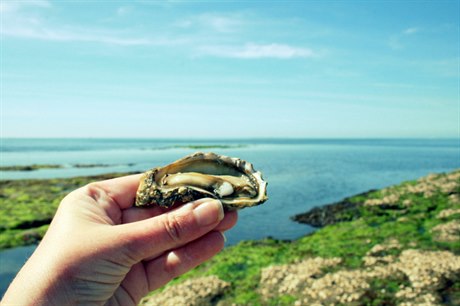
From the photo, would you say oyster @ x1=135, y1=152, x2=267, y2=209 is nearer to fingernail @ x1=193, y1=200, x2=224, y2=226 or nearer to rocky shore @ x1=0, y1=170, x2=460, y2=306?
fingernail @ x1=193, y1=200, x2=224, y2=226

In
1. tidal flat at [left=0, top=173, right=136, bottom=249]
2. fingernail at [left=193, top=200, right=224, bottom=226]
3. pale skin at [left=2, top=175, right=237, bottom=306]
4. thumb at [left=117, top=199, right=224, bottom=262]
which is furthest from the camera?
tidal flat at [left=0, top=173, right=136, bottom=249]

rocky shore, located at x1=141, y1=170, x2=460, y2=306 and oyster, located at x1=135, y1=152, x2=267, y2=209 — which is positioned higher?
oyster, located at x1=135, y1=152, x2=267, y2=209

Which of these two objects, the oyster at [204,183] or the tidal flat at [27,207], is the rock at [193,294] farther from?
the tidal flat at [27,207]

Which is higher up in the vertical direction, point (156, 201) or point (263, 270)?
point (156, 201)

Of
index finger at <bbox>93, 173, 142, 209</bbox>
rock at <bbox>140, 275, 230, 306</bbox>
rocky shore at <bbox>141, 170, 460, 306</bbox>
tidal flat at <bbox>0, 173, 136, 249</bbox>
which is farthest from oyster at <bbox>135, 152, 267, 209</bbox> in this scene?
tidal flat at <bbox>0, 173, 136, 249</bbox>

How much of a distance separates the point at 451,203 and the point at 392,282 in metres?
18.7

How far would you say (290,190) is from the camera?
45656mm

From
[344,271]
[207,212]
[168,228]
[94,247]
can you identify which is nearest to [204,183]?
[207,212]

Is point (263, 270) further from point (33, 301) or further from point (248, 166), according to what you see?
point (33, 301)

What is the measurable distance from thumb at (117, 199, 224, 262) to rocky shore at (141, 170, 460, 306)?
27.7ft

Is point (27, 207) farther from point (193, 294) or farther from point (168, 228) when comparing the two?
point (168, 228)

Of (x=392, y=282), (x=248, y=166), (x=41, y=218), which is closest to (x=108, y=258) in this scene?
(x=248, y=166)

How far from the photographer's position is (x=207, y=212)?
4027 millimetres

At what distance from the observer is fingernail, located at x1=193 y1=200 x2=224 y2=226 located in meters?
4.01
